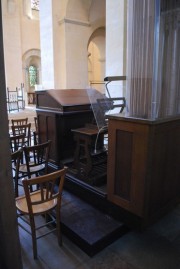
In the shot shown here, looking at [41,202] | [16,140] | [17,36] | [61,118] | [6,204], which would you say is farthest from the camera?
[17,36]

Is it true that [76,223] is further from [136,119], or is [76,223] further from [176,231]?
[136,119]

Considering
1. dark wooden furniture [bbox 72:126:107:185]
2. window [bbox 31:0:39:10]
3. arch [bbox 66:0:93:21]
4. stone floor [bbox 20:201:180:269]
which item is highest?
window [bbox 31:0:39:10]

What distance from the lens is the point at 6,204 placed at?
1.25m

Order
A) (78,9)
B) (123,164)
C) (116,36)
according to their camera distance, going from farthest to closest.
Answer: (78,9) < (116,36) < (123,164)

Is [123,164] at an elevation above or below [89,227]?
above

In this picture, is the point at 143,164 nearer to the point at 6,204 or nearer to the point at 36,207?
the point at 36,207

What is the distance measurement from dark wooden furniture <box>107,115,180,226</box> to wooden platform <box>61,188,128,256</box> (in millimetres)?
214

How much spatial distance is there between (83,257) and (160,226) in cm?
88

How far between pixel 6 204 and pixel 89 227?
1.15m

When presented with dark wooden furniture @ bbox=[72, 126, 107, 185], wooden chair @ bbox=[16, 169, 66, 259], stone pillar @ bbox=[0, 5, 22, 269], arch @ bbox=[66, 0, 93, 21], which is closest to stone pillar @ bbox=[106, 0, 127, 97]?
dark wooden furniture @ bbox=[72, 126, 107, 185]

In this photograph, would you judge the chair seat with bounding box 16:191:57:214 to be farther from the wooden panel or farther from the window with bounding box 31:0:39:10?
the window with bounding box 31:0:39:10

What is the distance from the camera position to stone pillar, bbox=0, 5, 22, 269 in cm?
116

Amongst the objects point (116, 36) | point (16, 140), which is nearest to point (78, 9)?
point (116, 36)

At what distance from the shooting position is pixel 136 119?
6.44 feet
